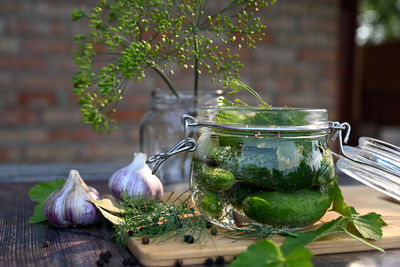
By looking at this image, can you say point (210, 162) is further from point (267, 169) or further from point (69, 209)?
point (69, 209)

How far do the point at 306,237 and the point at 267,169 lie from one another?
11cm

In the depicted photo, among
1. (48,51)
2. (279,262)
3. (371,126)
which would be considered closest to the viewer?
(279,262)

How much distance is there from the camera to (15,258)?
688 millimetres

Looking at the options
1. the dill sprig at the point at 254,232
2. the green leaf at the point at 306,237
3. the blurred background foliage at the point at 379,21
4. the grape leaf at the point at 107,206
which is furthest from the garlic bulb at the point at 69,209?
the blurred background foliage at the point at 379,21

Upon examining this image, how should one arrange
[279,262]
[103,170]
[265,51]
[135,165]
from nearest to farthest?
[279,262] → [135,165] → [103,170] → [265,51]

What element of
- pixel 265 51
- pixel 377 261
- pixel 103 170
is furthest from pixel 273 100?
pixel 377 261

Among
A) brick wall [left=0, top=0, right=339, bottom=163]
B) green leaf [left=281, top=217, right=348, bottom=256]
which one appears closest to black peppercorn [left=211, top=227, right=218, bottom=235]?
green leaf [left=281, top=217, right=348, bottom=256]

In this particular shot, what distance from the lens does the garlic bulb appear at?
0.83m

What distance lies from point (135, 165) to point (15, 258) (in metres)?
0.31

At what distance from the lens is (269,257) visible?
0.62 metres

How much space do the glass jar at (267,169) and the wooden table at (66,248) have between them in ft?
0.29

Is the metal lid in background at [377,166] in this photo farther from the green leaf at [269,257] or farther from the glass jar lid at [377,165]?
the green leaf at [269,257]

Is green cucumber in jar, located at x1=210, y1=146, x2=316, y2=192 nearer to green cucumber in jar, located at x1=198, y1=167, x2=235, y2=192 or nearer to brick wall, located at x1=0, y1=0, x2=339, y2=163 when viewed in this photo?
green cucumber in jar, located at x1=198, y1=167, x2=235, y2=192

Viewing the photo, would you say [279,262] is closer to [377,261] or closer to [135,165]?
[377,261]
